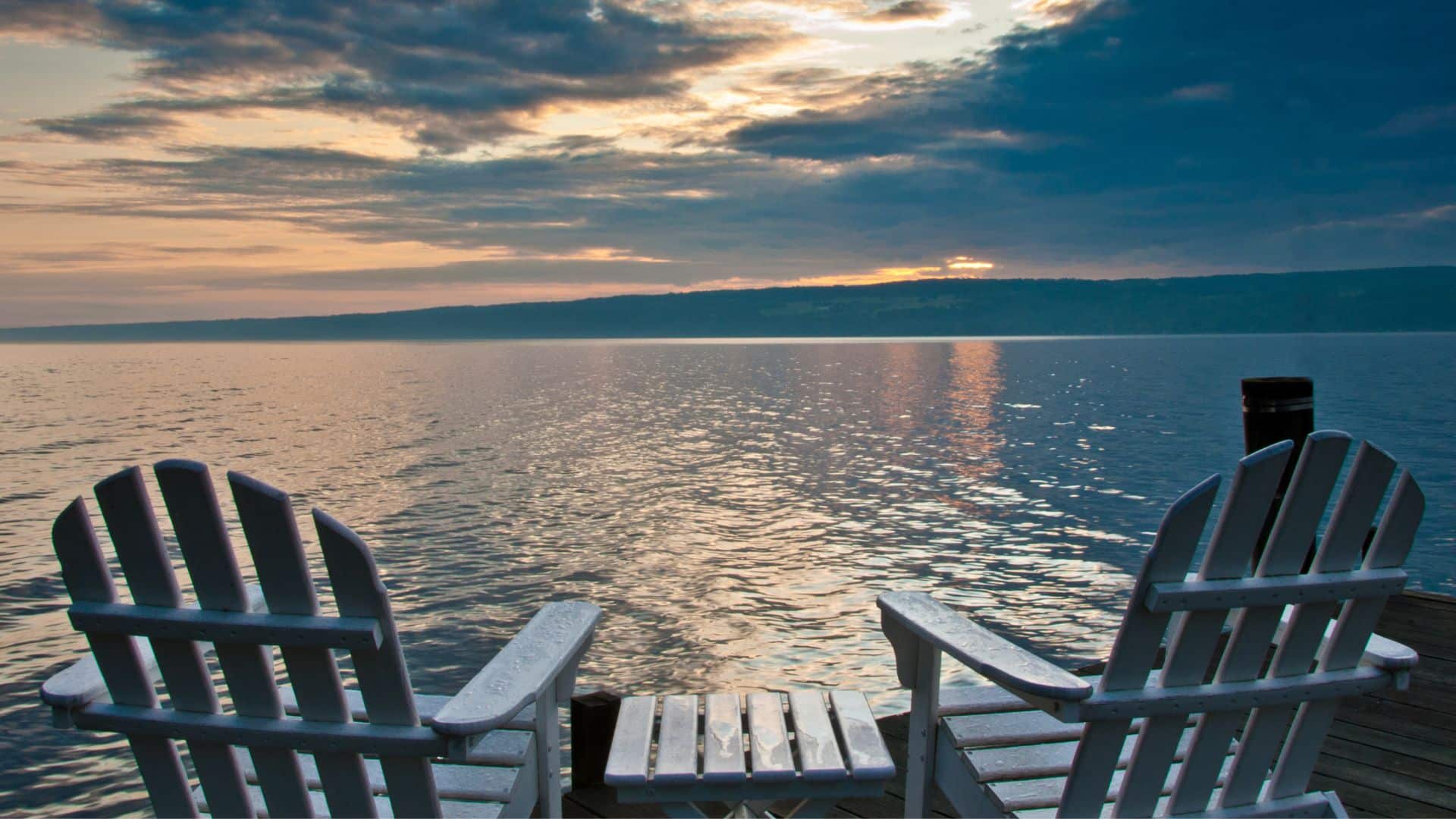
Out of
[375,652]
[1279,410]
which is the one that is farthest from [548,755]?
[1279,410]

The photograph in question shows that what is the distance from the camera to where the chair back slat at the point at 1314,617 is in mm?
1920

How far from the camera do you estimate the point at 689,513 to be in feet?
43.6

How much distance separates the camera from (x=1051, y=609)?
837 centimetres

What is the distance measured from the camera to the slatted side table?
7.02 ft

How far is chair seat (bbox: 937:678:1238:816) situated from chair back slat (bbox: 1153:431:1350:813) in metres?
0.15

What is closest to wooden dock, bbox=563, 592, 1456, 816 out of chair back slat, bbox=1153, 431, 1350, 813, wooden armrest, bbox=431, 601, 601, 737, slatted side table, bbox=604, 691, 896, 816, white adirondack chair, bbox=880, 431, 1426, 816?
slatted side table, bbox=604, 691, 896, 816

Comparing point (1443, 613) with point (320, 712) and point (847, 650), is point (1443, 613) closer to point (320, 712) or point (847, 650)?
point (847, 650)

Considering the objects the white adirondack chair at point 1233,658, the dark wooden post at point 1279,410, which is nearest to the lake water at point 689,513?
the dark wooden post at point 1279,410

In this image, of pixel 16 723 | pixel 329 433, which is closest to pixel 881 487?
pixel 16 723

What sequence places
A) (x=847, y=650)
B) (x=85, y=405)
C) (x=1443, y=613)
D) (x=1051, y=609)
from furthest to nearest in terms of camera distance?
1. (x=85, y=405)
2. (x=1051, y=609)
3. (x=847, y=650)
4. (x=1443, y=613)

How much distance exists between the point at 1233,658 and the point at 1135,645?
0.86 feet

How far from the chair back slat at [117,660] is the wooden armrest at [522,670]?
0.58 m

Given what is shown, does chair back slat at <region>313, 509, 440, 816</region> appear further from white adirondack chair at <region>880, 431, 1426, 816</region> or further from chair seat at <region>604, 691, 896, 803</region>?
white adirondack chair at <region>880, 431, 1426, 816</region>

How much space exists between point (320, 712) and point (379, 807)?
435mm
